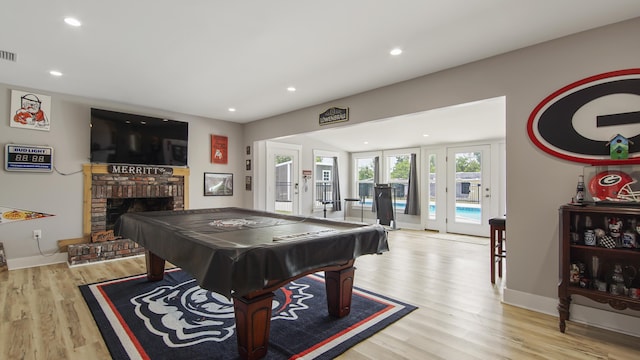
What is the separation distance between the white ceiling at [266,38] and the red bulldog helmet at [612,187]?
46.5 inches

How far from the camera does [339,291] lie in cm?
242

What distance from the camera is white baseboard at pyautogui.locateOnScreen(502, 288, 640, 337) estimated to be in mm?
2256

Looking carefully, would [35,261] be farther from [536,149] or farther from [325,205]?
[536,149]

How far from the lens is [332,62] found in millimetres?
3080

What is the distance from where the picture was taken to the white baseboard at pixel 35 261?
3.87 metres

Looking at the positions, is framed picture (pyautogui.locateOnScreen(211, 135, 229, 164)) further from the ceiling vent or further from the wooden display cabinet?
the wooden display cabinet

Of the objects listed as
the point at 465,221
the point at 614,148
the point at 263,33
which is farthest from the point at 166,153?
the point at 465,221

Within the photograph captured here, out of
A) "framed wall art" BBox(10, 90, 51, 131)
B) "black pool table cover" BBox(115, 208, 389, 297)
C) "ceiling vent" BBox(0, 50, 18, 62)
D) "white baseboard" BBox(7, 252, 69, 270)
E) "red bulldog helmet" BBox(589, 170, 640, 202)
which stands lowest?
"white baseboard" BBox(7, 252, 69, 270)

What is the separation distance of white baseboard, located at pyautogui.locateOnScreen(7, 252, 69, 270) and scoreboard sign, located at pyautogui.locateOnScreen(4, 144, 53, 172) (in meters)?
1.17

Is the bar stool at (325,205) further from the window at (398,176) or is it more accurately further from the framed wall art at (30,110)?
the framed wall art at (30,110)

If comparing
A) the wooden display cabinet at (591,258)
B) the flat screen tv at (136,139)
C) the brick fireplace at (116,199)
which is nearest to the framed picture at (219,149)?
the flat screen tv at (136,139)

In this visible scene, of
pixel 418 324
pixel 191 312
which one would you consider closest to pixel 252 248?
pixel 191 312

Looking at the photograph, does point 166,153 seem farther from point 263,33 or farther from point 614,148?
point 614,148

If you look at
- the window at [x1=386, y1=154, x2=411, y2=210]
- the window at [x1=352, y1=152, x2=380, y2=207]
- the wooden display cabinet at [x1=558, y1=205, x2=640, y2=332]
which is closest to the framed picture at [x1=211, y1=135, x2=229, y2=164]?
the window at [x1=352, y1=152, x2=380, y2=207]
